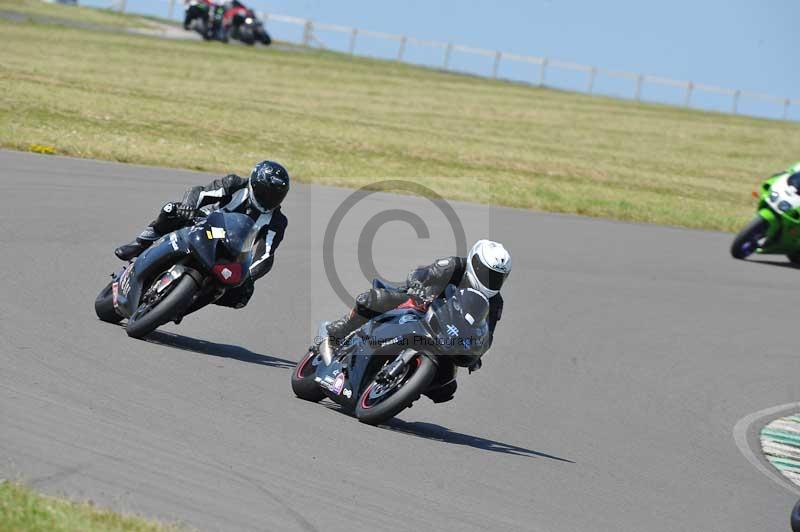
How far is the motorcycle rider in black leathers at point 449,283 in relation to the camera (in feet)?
28.2

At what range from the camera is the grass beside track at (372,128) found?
24000 millimetres

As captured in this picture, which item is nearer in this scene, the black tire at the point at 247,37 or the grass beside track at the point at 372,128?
the grass beside track at the point at 372,128

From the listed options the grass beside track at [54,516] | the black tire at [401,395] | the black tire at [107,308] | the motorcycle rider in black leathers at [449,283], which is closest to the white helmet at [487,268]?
the motorcycle rider in black leathers at [449,283]

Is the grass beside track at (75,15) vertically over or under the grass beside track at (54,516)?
under

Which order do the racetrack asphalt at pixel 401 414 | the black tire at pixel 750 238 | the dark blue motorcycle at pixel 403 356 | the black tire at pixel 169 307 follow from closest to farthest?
1. the racetrack asphalt at pixel 401 414
2. the dark blue motorcycle at pixel 403 356
3. the black tire at pixel 169 307
4. the black tire at pixel 750 238

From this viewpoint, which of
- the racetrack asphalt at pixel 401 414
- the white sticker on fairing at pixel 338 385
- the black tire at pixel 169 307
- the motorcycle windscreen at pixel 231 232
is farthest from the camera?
the motorcycle windscreen at pixel 231 232

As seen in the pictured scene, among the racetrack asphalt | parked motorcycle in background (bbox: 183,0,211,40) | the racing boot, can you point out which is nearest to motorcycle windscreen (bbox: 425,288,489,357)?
the racetrack asphalt

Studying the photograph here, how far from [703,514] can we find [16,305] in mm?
5293

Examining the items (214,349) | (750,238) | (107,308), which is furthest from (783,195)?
(107,308)

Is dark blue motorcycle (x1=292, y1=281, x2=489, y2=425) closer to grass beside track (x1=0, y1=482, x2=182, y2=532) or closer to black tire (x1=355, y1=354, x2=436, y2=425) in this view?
black tire (x1=355, y1=354, x2=436, y2=425)

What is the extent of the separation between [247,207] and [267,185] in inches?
10.6

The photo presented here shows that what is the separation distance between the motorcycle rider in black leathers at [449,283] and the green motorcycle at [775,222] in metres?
12.5

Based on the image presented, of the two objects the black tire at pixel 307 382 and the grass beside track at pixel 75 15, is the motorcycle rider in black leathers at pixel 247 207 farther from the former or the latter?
the grass beside track at pixel 75 15

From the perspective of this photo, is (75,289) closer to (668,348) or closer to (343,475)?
(343,475)
